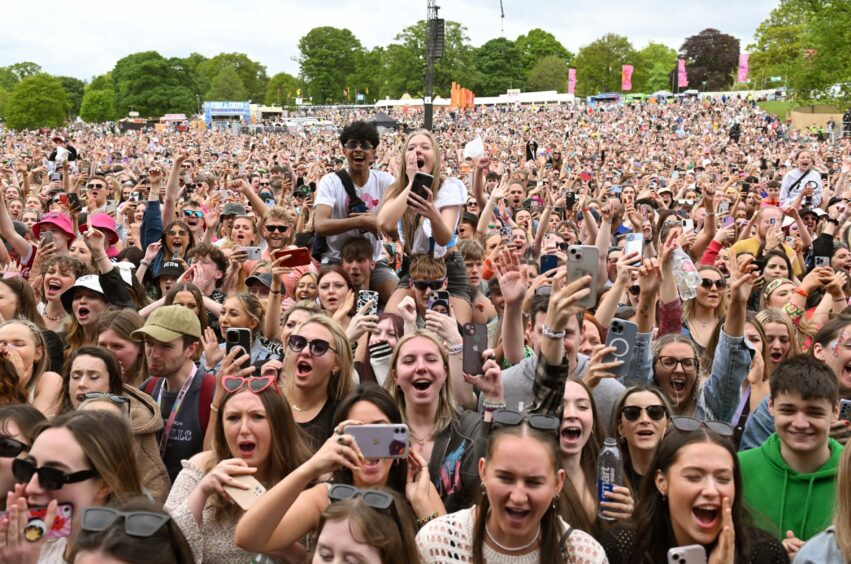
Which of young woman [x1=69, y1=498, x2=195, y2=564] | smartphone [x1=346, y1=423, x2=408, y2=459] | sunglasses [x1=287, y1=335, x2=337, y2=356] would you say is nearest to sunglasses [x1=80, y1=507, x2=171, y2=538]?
young woman [x1=69, y1=498, x2=195, y2=564]

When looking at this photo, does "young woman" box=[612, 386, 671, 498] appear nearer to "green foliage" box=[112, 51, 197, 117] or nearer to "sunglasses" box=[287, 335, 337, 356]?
"sunglasses" box=[287, 335, 337, 356]

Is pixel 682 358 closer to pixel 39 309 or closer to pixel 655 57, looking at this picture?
pixel 39 309

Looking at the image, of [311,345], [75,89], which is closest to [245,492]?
[311,345]

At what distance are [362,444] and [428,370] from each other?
3.18 ft

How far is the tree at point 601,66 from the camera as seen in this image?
102 m

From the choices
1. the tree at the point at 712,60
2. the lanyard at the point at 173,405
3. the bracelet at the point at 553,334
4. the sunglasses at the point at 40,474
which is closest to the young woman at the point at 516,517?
the bracelet at the point at 553,334

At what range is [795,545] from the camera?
3.37 m

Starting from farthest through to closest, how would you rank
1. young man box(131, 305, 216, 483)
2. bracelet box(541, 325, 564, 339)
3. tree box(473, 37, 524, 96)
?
tree box(473, 37, 524, 96), young man box(131, 305, 216, 483), bracelet box(541, 325, 564, 339)

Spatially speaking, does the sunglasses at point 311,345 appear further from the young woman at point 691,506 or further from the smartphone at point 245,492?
the young woman at point 691,506

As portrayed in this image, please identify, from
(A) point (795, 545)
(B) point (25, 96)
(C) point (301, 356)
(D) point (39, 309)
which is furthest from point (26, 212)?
(B) point (25, 96)

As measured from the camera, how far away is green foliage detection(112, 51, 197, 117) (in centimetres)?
9362

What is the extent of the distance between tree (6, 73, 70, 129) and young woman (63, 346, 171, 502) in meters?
70.2

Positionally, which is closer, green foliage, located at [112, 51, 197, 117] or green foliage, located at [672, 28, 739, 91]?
green foliage, located at [112, 51, 197, 117]

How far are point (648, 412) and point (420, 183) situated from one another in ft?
7.01
